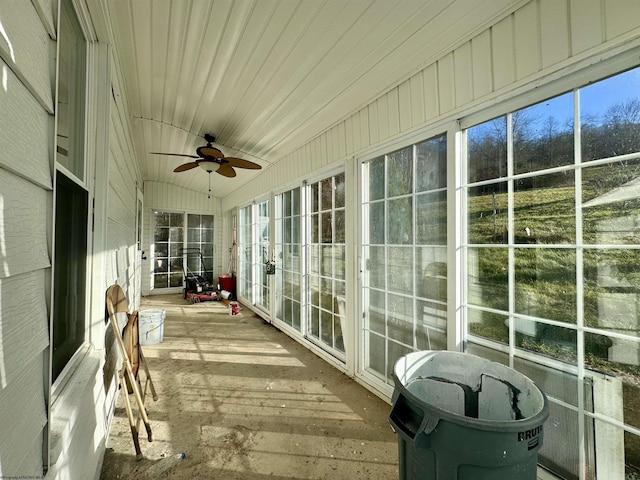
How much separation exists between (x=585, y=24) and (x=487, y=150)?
658 mm

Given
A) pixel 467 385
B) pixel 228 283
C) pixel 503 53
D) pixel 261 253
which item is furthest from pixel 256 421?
pixel 228 283

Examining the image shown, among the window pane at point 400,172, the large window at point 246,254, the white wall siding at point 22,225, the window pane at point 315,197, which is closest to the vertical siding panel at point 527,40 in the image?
the window pane at point 400,172

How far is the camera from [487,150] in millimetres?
1753

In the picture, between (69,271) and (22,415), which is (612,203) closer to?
(22,415)

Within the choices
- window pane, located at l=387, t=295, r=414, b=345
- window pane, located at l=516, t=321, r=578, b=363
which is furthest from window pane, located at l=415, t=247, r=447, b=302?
window pane, located at l=516, t=321, r=578, b=363

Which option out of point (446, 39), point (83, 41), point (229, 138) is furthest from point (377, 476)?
point (229, 138)

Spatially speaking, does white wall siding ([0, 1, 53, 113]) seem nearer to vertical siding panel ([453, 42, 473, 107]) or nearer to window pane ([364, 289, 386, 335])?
vertical siding panel ([453, 42, 473, 107])

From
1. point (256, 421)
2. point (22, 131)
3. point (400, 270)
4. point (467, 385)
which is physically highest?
point (22, 131)

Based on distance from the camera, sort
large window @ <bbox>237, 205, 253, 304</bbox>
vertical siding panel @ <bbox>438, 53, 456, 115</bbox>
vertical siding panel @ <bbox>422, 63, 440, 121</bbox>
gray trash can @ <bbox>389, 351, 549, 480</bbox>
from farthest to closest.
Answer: large window @ <bbox>237, 205, 253, 304</bbox> < vertical siding panel @ <bbox>422, 63, 440, 121</bbox> < vertical siding panel @ <bbox>438, 53, 456, 115</bbox> < gray trash can @ <bbox>389, 351, 549, 480</bbox>

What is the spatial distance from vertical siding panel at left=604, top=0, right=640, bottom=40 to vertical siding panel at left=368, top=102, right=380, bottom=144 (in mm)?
1425

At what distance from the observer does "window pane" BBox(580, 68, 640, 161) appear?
4.06 feet

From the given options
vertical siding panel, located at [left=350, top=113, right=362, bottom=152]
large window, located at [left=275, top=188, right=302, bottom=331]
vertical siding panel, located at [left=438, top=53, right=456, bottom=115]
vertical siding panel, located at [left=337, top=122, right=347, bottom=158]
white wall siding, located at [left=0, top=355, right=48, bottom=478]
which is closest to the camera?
white wall siding, located at [left=0, top=355, right=48, bottom=478]

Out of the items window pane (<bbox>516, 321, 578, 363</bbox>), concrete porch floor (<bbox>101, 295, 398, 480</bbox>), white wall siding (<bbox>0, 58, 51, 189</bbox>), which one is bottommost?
concrete porch floor (<bbox>101, 295, 398, 480</bbox>)

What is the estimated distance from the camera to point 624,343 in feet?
4.13
